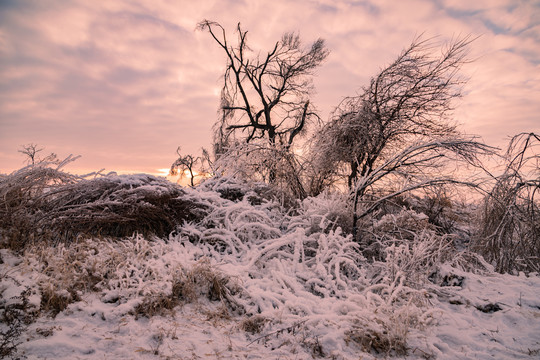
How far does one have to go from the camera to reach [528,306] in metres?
2.90

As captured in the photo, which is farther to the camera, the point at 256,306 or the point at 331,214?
the point at 331,214

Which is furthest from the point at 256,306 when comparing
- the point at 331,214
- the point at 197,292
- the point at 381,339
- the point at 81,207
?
the point at 81,207

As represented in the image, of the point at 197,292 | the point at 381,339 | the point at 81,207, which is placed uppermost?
the point at 81,207

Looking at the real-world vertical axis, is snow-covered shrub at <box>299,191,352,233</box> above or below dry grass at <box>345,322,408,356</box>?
above

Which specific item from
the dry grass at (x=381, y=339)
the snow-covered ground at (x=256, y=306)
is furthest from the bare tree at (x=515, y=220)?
the dry grass at (x=381, y=339)

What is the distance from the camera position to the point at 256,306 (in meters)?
2.80

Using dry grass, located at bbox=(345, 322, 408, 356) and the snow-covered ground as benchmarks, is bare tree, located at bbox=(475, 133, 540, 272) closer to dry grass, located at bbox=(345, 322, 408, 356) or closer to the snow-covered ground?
the snow-covered ground

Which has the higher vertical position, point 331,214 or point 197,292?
point 331,214

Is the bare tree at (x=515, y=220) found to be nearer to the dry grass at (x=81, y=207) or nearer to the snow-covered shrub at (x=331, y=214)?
the snow-covered shrub at (x=331, y=214)

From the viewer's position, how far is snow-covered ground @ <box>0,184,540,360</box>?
7.13 feet

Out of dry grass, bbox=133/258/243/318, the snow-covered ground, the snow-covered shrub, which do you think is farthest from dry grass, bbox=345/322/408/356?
the snow-covered shrub

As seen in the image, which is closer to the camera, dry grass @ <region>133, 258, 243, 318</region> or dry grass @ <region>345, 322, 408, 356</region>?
dry grass @ <region>345, 322, 408, 356</region>

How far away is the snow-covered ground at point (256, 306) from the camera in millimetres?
2174

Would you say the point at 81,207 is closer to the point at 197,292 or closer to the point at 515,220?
the point at 197,292
